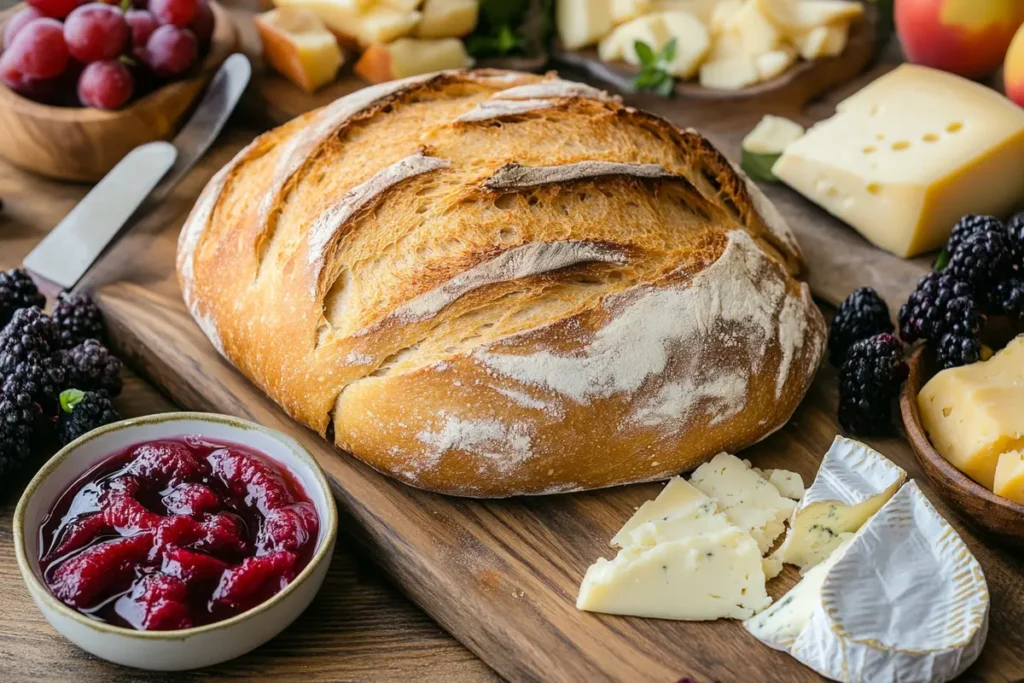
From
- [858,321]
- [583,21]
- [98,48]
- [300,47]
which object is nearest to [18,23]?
[98,48]

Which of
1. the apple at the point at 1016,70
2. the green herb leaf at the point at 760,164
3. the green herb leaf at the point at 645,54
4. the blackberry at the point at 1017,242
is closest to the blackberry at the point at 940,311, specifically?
the blackberry at the point at 1017,242

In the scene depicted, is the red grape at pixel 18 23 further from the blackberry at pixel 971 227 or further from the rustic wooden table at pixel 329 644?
the blackberry at pixel 971 227

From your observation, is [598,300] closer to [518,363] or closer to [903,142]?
[518,363]

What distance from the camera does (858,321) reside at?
2469 mm

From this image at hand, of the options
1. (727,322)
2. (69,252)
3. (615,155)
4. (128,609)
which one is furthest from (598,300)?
(69,252)

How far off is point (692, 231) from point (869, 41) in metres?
1.68

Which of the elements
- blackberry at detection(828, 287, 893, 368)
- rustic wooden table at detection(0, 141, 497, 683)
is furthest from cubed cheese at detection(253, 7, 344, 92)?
blackberry at detection(828, 287, 893, 368)

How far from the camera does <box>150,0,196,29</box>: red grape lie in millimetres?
3100

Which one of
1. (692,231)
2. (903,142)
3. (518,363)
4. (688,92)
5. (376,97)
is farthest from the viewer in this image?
(688,92)

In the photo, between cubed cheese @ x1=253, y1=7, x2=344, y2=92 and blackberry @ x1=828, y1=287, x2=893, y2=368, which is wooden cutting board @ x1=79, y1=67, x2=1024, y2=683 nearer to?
blackberry @ x1=828, y1=287, x2=893, y2=368

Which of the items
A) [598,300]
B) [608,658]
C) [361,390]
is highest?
[598,300]

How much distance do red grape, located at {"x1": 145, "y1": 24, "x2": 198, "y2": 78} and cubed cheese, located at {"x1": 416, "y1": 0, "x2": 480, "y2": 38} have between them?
0.73m

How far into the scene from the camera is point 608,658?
1.91 meters

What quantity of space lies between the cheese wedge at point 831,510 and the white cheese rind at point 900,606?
3.8 inches
